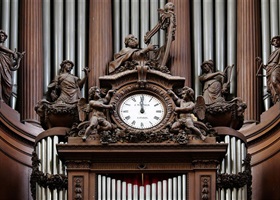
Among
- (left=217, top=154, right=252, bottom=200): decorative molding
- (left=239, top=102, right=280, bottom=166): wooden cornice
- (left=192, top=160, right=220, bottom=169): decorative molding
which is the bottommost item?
(left=217, top=154, right=252, bottom=200): decorative molding

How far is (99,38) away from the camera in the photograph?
41.9 metres

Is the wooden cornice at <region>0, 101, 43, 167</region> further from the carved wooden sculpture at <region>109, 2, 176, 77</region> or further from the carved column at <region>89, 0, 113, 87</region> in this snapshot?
the carved wooden sculpture at <region>109, 2, 176, 77</region>

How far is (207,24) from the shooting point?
42.4 m

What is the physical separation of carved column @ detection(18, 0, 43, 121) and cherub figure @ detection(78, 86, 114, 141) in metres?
2.67

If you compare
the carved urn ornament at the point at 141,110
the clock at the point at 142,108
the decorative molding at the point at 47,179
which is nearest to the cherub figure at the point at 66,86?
the carved urn ornament at the point at 141,110

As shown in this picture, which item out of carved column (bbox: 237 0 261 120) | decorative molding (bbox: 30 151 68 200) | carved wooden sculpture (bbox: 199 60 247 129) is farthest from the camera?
carved column (bbox: 237 0 261 120)

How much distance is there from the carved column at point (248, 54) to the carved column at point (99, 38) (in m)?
2.64

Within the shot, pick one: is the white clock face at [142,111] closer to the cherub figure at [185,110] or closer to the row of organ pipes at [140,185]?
the cherub figure at [185,110]

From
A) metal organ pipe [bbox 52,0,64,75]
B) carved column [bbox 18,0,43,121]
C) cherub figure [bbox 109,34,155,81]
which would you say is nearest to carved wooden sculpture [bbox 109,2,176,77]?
cherub figure [bbox 109,34,155,81]

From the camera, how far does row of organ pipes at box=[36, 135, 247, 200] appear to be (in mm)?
37969

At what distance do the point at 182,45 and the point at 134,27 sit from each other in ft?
3.84

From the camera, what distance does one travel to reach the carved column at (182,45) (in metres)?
41.5

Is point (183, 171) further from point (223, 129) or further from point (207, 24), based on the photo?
point (207, 24)

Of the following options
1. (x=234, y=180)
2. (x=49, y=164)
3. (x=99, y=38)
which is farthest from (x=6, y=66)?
(x=234, y=180)
